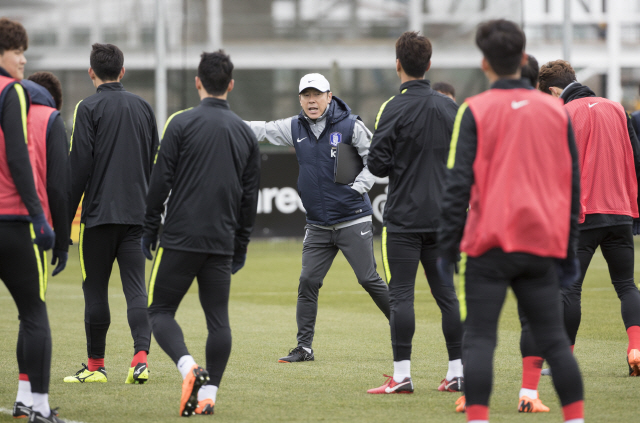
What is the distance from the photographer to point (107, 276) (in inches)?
240

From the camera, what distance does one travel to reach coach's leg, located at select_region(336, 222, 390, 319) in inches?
269

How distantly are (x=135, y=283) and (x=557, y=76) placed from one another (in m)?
3.15

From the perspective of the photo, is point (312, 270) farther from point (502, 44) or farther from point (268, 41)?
point (268, 41)

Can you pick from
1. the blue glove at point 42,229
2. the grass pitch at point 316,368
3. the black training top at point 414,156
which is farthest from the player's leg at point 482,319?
the blue glove at point 42,229

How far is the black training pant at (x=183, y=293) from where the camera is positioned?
16.1ft

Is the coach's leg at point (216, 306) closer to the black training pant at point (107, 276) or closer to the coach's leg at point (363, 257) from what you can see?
the black training pant at point (107, 276)

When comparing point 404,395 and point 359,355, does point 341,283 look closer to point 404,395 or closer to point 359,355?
point 359,355

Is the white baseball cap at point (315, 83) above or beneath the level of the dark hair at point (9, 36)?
beneath

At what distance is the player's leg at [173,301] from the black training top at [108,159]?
1053mm

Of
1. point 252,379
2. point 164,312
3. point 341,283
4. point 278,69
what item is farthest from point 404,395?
point 278,69

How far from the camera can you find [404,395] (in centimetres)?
553

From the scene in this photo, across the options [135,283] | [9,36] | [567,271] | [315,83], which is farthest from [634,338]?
[9,36]

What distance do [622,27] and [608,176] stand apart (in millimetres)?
27695

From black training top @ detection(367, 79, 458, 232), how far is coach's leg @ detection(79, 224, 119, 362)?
5.99 ft
